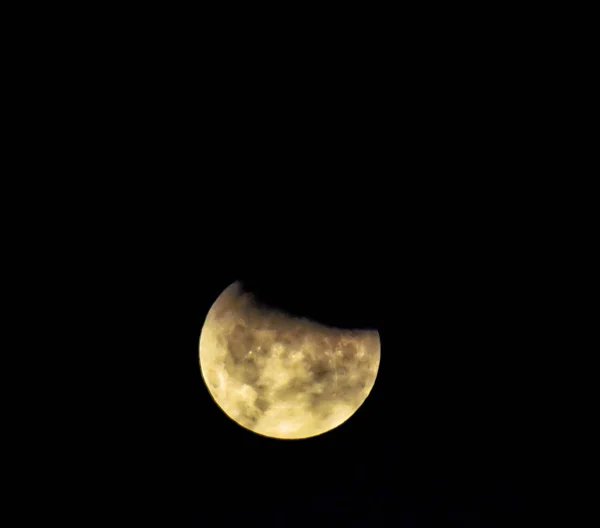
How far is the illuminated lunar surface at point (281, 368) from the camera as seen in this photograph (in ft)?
13.9

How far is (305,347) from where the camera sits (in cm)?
424

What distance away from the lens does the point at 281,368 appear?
4.23 meters

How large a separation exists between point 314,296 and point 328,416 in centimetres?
115

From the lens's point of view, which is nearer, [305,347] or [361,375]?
[305,347]

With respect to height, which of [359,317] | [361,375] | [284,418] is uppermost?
[359,317]

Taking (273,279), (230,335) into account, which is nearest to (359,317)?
(273,279)

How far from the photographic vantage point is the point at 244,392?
436cm

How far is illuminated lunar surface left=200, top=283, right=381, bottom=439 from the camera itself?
4246mm

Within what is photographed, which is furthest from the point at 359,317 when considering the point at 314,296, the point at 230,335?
the point at 230,335

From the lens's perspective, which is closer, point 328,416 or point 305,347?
point 305,347

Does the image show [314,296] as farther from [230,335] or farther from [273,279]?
[230,335]

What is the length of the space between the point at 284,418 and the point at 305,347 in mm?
730

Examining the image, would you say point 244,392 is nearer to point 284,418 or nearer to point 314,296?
point 284,418

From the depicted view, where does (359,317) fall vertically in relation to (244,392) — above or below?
above
